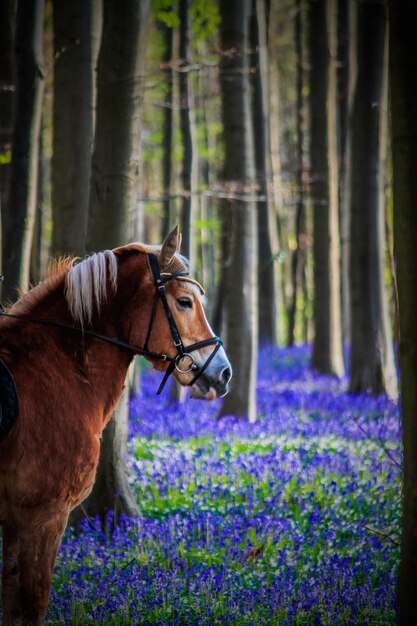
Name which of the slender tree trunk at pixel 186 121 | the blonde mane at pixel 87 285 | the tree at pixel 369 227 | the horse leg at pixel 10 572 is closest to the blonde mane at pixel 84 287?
the blonde mane at pixel 87 285

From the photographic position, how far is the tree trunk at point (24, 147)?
9125 millimetres

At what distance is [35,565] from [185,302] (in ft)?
6.32

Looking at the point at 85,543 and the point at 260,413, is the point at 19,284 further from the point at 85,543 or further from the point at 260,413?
the point at 260,413

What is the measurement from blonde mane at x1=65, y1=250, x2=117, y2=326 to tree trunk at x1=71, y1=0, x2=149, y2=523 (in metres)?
2.19

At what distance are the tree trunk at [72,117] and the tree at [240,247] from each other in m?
3.00

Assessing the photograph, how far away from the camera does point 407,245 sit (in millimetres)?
4426

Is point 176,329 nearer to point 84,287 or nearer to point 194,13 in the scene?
point 84,287

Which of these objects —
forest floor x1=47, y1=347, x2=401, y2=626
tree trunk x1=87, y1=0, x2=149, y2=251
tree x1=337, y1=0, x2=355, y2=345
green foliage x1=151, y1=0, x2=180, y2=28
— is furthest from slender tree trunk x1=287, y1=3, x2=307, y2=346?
tree trunk x1=87, y1=0, x2=149, y2=251

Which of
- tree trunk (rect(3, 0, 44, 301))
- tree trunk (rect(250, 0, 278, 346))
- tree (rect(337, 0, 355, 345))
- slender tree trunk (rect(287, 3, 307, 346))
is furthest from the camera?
slender tree trunk (rect(287, 3, 307, 346))

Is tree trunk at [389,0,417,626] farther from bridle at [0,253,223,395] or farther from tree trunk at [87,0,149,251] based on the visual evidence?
tree trunk at [87,0,149,251]

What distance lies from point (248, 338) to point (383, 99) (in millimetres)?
6355

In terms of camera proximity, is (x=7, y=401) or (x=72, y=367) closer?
(x=7, y=401)

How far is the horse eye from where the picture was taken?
196 inches

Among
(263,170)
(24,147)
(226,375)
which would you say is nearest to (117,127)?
(24,147)
